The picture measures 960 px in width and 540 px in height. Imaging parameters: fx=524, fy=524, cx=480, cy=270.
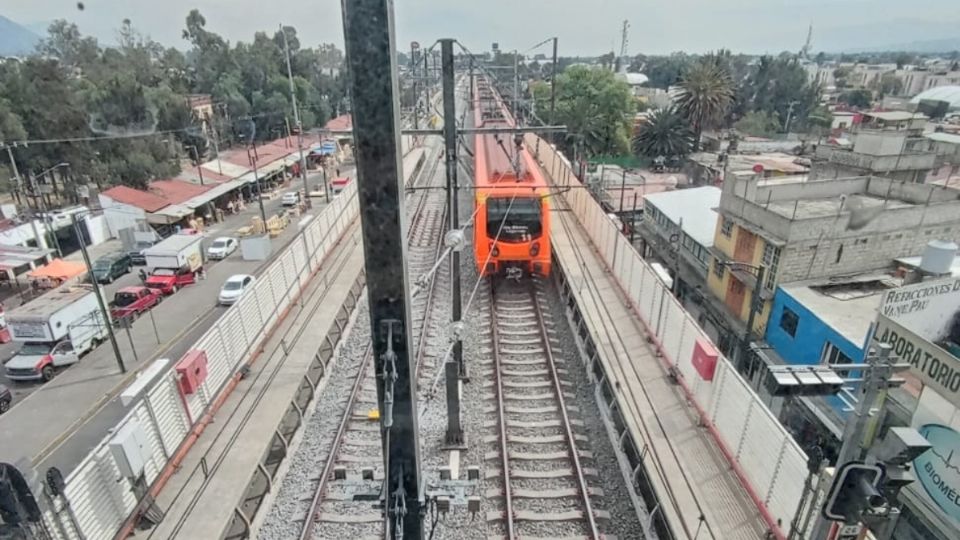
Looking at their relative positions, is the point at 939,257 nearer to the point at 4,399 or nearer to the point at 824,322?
the point at 824,322

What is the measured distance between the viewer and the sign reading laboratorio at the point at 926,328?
27.1 feet

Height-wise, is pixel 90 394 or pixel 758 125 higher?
pixel 758 125

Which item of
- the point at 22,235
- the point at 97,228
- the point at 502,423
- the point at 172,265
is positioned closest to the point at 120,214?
the point at 97,228

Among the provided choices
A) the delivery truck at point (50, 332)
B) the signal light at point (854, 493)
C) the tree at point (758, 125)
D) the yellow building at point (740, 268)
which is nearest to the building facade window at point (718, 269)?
the yellow building at point (740, 268)

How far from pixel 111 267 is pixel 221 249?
3883 mm

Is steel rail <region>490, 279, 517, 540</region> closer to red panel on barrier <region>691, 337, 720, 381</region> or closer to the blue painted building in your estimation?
red panel on barrier <region>691, 337, 720, 381</region>

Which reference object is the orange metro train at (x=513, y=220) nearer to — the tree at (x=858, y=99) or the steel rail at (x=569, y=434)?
the steel rail at (x=569, y=434)

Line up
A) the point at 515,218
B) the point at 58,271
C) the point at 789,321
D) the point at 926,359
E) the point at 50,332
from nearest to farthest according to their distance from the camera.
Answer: the point at 926,359, the point at 515,218, the point at 789,321, the point at 50,332, the point at 58,271

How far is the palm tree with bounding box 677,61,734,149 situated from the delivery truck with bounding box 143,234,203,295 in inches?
1258

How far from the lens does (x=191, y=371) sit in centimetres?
733

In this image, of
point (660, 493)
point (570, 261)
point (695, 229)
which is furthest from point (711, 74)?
point (660, 493)

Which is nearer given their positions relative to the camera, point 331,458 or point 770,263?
point 331,458

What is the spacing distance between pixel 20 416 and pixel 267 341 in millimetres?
6588

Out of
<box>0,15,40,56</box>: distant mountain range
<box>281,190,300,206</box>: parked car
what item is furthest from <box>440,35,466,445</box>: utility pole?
<box>0,15,40,56</box>: distant mountain range
